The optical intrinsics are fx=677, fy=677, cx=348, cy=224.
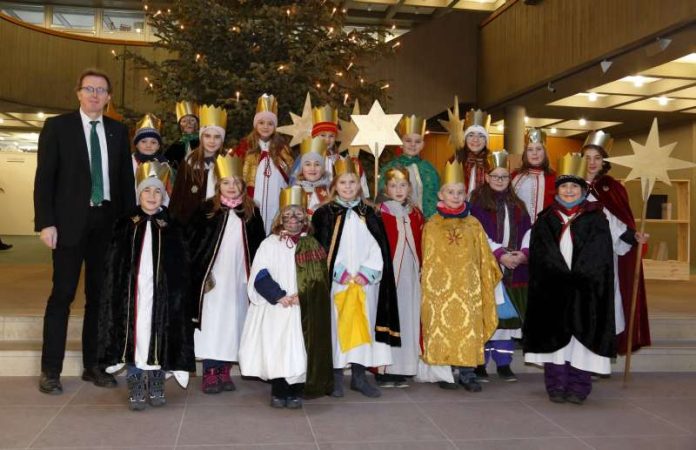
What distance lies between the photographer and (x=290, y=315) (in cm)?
407

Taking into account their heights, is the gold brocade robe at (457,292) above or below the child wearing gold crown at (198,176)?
below

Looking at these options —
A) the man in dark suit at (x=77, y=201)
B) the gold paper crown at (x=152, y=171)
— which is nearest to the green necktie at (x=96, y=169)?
the man in dark suit at (x=77, y=201)

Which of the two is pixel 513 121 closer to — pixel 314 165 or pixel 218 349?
pixel 314 165

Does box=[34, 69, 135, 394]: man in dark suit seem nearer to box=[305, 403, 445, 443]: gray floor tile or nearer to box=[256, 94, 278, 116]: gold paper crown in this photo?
box=[256, 94, 278, 116]: gold paper crown

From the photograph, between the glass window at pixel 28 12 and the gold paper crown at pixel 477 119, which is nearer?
the gold paper crown at pixel 477 119

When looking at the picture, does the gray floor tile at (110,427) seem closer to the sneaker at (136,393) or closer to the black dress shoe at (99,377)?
the sneaker at (136,393)

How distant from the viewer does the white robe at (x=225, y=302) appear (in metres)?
4.34

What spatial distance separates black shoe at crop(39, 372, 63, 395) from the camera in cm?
417

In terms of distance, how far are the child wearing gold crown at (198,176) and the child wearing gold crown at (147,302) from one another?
1.81 feet

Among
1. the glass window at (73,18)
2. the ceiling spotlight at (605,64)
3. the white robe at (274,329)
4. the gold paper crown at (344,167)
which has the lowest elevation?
the white robe at (274,329)

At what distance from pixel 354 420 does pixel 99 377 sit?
5.77ft

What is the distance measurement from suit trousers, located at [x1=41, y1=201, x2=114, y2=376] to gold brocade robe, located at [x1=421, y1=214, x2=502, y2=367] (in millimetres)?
2109

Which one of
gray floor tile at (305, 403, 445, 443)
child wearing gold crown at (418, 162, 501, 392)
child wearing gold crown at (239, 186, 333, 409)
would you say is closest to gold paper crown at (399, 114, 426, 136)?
child wearing gold crown at (418, 162, 501, 392)

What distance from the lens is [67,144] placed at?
4.19 metres
